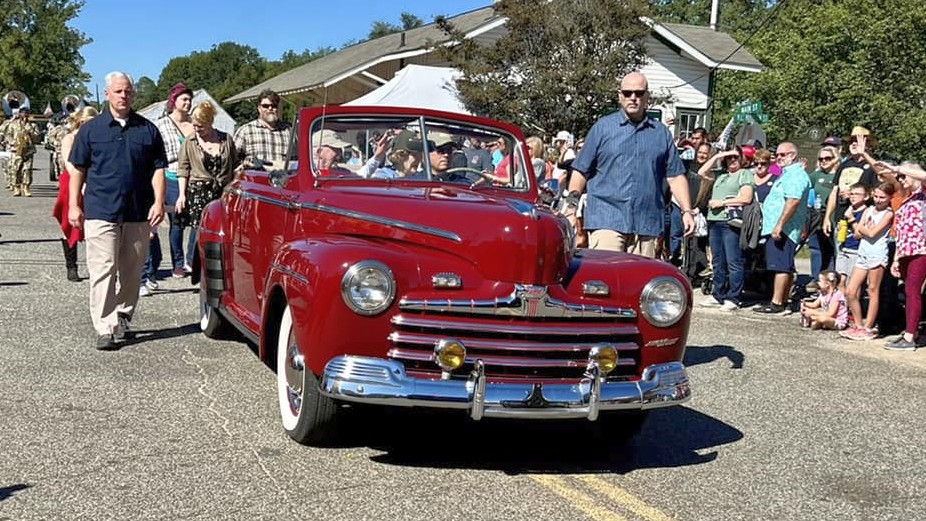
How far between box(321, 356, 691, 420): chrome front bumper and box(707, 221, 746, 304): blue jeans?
6.52 metres

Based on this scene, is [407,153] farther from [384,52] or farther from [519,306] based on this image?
[384,52]

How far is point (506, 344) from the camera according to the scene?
4.59 meters

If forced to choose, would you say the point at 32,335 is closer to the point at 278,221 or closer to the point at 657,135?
the point at 278,221

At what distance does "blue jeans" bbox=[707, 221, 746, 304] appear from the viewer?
10.9 meters

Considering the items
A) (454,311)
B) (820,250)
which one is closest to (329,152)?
(454,311)

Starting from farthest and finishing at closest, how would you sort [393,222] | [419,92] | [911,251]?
[419,92], [911,251], [393,222]

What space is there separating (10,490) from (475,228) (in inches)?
92.5

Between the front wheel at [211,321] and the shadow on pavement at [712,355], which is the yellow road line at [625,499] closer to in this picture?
the shadow on pavement at [712,355]

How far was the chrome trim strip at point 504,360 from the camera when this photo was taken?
176 inches

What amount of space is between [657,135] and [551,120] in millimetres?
16264

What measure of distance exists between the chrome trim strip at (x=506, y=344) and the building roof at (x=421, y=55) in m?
20.2

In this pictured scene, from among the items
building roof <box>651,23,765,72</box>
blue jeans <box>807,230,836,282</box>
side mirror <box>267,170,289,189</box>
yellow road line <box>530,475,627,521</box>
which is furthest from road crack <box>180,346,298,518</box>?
building roof <box>651,23,765,72</box>

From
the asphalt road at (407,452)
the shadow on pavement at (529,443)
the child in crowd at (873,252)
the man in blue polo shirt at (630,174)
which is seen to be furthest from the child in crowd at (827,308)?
the shadow on pavement at (529,443)

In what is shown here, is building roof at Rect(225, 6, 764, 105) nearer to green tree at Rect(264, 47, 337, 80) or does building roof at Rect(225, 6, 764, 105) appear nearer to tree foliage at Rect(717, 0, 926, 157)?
tree foliage at Rect(717, 0, 926, 157)
